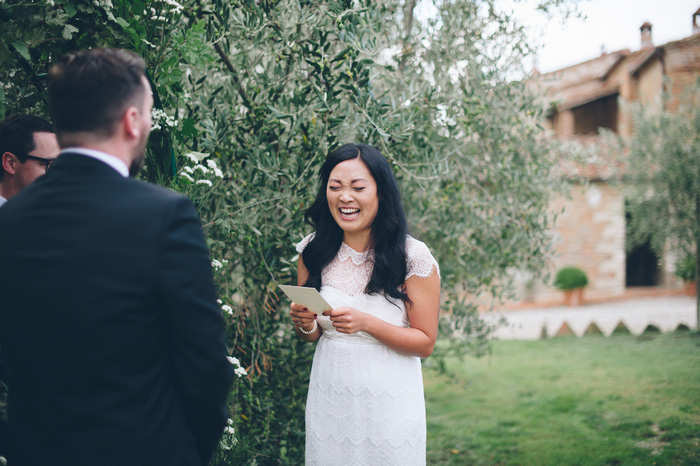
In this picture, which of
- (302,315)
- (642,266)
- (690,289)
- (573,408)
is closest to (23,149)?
(302,315)

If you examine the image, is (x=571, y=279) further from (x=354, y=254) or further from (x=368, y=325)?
(x=368, y=325)

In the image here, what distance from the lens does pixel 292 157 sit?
3303 millimetres

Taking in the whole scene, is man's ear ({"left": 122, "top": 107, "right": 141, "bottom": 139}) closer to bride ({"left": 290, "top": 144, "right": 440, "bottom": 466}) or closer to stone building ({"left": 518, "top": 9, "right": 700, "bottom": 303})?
bride ({"left": 290, "top": 144, "right": 440, "bottom": 466})

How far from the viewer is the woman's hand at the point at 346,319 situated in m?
2.32

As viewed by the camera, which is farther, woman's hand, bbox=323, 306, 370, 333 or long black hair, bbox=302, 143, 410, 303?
long black hair, bbox=302, 143, 410, 303

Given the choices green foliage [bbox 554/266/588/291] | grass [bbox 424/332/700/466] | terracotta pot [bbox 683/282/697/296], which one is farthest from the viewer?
terracotta pot [bbox 683/282/697/296]

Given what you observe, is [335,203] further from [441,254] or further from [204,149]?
[441,254]

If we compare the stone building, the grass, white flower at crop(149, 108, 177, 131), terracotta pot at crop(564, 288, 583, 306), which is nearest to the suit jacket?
white flower at crop(149, 108, 177, 131)

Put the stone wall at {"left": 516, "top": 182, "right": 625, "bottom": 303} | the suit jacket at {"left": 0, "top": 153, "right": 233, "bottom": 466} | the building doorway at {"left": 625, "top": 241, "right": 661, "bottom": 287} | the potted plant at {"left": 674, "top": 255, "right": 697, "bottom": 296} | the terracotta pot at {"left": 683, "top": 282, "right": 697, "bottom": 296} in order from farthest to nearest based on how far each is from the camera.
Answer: the building doorway at {"left": 625, "top": 241, "right": 661, "bottom": 287}
the stone wall at {"left": 516, "top": 182, "right": 625, "bottom": 303}
the terracotta pot at {"left": 683, "top": 282, "right": 697, "bottom": 296}
the potted plant at {"left": 674, "top": 255, "right": 697, "bottom": 296}
the suit jacket at {"left": 0, "top": 153, "right": 233, "bottom": 466}

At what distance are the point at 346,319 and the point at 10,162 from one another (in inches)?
71.1

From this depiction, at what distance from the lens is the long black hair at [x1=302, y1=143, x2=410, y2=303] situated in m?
2.53

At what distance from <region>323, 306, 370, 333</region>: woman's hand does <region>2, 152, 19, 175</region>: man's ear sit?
1683 millimetres

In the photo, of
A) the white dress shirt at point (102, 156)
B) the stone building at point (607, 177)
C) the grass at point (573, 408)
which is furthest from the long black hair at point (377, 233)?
the stone building at point (607, 177)

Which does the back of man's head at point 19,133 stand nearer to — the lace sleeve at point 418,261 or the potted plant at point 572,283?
the lace sleeve at point 418,261
